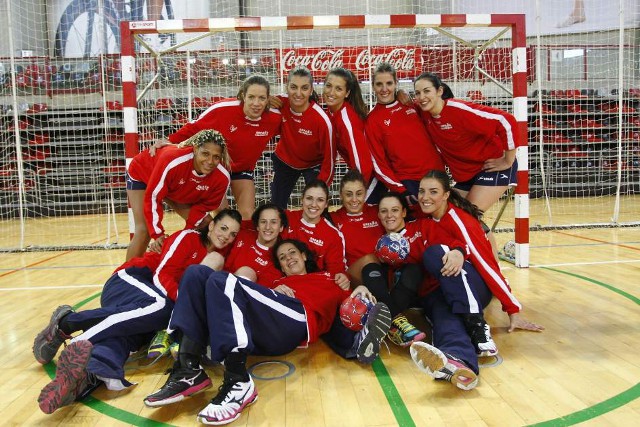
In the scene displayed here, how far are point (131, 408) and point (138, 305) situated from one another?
0.58m

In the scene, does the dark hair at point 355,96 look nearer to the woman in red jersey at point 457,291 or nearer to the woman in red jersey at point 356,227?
the woman in red jersey at point 356,227

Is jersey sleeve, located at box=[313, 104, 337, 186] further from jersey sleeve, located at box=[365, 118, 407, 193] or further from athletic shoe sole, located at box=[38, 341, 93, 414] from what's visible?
athletic shoe sole, located at box=[38, 341, 93, 414]

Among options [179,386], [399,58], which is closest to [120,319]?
[179,386]

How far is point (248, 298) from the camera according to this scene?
2.21m

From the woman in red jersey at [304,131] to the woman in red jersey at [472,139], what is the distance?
0.73m

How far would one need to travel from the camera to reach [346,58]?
9836 mm

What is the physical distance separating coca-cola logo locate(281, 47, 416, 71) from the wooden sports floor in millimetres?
7203

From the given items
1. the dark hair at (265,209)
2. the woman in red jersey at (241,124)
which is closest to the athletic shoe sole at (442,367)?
the dark hair at (265,209)

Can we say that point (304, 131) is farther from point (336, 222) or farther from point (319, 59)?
point (319, 59)

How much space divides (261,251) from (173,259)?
50cm

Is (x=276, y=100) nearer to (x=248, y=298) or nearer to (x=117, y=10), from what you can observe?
(x=248, y=298)

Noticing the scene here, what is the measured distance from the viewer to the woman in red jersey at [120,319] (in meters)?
2.02

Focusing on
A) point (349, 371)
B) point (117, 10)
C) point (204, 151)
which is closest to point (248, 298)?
point (349, 371)

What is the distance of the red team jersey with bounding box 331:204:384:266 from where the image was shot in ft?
10.3
